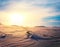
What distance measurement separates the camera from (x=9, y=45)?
78.3 inches

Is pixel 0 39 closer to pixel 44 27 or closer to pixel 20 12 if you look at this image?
pixel 20 12

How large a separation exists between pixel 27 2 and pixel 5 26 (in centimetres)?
45

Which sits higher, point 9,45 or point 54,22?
point 54,22

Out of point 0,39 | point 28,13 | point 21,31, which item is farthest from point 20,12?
point 0,39

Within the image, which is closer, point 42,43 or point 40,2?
point 42,43

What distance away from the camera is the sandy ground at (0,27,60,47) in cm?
200

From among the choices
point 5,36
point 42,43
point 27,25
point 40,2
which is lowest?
point 42,43

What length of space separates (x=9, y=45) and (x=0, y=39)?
151 millimetres

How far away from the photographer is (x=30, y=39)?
202 centimetres

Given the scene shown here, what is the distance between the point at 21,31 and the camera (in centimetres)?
205

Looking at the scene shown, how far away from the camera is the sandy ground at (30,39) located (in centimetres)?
200

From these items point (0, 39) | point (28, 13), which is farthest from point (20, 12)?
point (0, 39)

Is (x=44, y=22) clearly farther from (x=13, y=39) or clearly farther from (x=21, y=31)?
(x=13, y=39)

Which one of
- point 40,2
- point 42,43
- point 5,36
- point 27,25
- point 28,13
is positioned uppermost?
point 40,2
